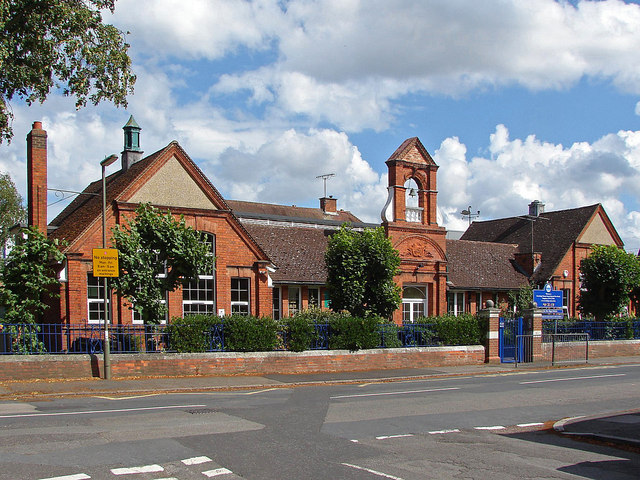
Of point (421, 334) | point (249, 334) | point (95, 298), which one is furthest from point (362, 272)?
point (95, 298)

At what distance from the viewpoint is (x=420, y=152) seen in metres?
33.9

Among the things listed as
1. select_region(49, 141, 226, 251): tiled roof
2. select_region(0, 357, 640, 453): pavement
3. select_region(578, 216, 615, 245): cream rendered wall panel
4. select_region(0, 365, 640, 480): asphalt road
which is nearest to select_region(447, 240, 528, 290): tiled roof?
select_region(578, 216, 615, 245): cream rendered wall panel

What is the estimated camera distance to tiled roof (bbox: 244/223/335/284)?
31391 millimetres

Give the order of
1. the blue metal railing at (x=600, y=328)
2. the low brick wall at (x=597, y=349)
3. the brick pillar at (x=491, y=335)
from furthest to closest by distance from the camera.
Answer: the blue metal railing at (x=600, y=328) < the low brick wall at (x=597, y=349) < the brick pillar at (x=491, y=335)

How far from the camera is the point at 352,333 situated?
2383cm

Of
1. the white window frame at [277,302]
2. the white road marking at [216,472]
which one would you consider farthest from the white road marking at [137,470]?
the white window frame at [277,302]

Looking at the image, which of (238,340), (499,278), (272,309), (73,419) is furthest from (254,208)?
(73,419)

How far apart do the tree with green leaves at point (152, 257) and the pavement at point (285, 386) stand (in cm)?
276

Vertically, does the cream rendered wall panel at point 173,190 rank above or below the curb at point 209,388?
above

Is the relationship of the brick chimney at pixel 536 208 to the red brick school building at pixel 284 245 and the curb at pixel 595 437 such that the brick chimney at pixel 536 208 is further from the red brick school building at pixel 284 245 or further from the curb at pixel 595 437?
the curb at pixel 595 437

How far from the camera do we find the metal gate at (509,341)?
27.5m

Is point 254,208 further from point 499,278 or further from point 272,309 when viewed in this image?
point 272,309

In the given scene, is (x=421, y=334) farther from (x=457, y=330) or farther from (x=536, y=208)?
(x=536, y=208)

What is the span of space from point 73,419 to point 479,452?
675 cm
